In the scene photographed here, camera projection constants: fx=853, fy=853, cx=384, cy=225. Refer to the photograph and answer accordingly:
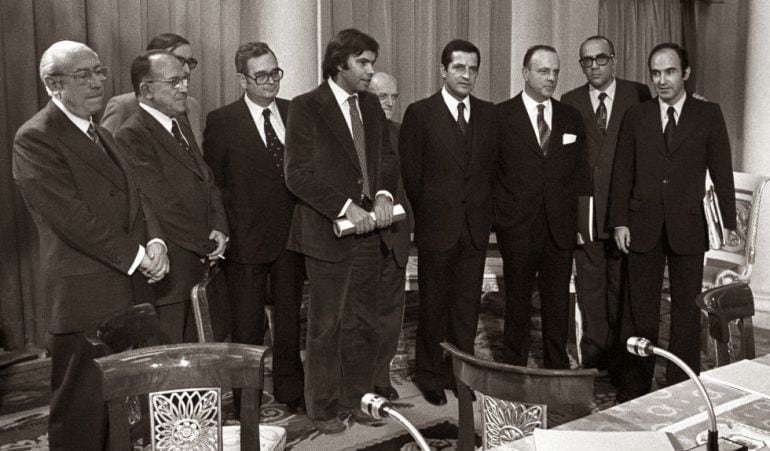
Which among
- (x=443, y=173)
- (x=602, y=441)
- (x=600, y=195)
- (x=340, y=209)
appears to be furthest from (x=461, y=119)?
(x=602, y=441)

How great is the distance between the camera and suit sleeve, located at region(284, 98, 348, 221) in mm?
3373

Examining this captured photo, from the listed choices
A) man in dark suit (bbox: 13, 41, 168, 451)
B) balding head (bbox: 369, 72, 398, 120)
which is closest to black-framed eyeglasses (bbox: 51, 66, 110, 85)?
man in dark suit (bbox: 13, 41, 168, 451)

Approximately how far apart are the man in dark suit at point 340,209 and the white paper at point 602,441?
1.78 metres

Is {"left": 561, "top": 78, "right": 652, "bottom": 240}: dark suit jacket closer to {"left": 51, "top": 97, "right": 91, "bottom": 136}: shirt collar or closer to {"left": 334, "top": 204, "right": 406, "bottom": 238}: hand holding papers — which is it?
{"left": 334, "top": 204, "right": 406, "bottom": 238}: hand holding papers

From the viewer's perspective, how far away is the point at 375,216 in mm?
3426

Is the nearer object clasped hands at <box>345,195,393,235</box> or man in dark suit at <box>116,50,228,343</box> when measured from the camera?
man in dark suit at <box>116,50,228,343</box>

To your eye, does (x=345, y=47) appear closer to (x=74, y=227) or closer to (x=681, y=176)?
Answer: (x=74, y=227)

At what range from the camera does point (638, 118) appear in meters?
3.77

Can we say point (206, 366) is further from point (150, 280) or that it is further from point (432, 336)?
point (432, 336)

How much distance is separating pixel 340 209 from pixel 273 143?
1.71 feet

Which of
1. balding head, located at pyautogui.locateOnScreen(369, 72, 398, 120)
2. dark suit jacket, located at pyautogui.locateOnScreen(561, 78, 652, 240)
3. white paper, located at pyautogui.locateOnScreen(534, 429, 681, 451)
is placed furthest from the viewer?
balding head, located at pyautogui.locateOnScreen(369, 72, 398, 120)

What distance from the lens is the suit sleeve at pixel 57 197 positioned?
274 cm

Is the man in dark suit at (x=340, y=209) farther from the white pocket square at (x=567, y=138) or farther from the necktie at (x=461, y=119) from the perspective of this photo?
the white pocket square at (x=567, y=138)

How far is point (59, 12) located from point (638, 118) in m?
2.87
